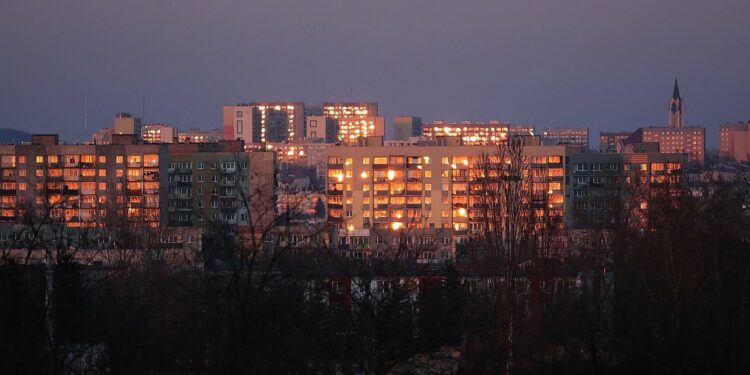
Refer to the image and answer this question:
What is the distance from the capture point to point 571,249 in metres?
30.8

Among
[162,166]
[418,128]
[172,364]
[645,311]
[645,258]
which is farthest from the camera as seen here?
[418,128]

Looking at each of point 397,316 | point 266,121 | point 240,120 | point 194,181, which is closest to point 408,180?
point 194,181

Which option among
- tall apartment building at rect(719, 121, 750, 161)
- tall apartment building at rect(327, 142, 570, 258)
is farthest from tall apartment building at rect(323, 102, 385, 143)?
tall apartment building at rect(327, 142, 570, 258)

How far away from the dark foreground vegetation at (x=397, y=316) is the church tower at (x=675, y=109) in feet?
445

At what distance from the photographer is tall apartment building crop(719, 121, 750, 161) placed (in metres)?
126

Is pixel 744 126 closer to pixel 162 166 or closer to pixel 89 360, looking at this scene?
pixel 162 166

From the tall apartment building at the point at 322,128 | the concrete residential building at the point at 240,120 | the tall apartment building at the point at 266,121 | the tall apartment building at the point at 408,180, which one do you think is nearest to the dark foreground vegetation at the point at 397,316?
the tall apartment building at the point at 408,180

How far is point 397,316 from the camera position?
12039 mm

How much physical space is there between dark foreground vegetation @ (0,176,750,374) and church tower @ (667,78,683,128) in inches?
5336

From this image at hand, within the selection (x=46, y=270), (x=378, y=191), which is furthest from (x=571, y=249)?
(x=378, y=191)

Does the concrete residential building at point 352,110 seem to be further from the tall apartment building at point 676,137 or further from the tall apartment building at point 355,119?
the tall apartment building at point 676,137

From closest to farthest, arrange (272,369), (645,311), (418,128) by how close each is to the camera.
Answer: (272,369) < (645,311) < (418,128)

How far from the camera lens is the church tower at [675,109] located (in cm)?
15495

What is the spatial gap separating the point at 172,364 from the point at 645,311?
7.27 m
